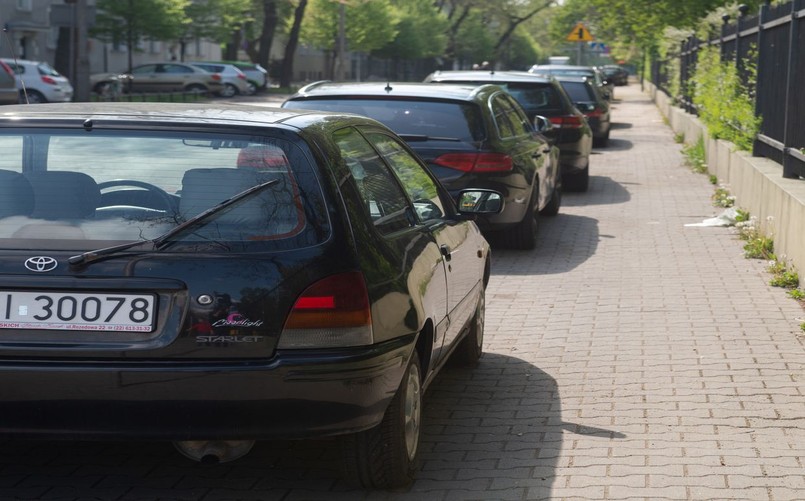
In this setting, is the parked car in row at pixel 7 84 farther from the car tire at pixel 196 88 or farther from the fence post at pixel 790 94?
the fence post at pixel 790 94

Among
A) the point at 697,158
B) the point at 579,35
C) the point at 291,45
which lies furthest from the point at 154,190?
the point at 291,45

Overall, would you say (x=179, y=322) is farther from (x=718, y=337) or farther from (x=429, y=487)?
(x=718, y=337)

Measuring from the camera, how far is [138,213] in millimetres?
4402

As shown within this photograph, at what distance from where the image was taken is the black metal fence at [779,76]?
11289mm

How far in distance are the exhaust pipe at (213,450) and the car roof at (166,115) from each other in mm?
1080

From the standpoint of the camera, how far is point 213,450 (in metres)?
4.55

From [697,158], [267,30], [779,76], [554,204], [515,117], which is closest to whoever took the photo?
[515,117]

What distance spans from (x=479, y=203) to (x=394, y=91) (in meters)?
4.64

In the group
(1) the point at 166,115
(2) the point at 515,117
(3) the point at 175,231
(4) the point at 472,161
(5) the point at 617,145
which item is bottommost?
(5) the point at 617,145

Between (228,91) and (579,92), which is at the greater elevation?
(579,92)

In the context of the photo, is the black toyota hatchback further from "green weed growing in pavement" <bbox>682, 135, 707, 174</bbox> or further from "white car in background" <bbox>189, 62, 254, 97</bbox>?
"white car in background" <bbox>189, 62, 254, 97</bbox>

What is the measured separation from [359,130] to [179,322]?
146 cm

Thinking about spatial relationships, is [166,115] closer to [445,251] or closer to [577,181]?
[445,251]

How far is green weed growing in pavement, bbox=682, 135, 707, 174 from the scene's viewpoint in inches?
823
